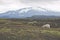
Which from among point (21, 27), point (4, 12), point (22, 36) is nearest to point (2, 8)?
point (4, 12)

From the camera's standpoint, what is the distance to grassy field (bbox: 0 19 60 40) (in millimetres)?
5898

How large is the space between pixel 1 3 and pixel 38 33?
247 cm

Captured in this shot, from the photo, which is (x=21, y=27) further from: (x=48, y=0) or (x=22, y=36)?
(x=48, y=0)

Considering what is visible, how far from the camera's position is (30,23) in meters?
6.78

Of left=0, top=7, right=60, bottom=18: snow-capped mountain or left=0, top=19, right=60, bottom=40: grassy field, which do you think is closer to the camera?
left=0, top=19, right=60, bottom=40: grassy field

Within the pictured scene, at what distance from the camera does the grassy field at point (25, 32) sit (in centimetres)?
590

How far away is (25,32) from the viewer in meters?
6.11

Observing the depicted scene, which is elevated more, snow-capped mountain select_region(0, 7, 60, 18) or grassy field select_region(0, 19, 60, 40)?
snow-capped mountain select_region(0, 7, 60, 18)

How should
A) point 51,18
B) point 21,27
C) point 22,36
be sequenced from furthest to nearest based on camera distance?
point 51,18 < point 21,27 < point 22,36

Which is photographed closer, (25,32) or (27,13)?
(25,32)

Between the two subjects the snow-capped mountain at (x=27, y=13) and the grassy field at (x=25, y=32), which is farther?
the snow-capped mountain at (x=27, y=13)

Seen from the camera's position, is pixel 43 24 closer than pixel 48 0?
Yes

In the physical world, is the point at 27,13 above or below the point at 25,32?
above

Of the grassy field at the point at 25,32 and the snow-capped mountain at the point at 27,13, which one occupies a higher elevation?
the snow-capped mountain at the point at 27,13
